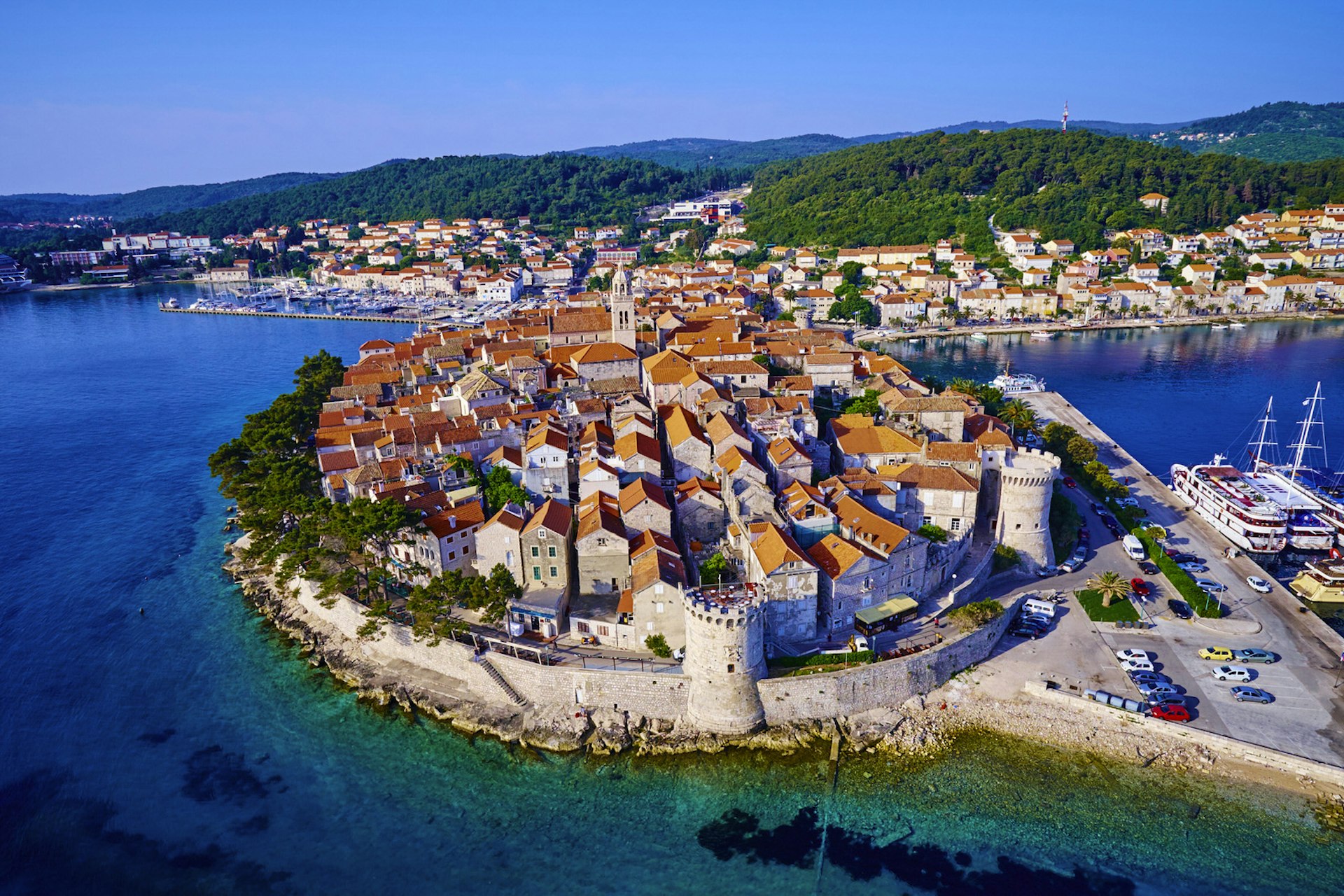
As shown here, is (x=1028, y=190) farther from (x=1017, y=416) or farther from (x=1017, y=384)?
(x=1017, y=416)

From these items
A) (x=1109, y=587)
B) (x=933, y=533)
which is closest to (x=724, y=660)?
(x=933, y=533)

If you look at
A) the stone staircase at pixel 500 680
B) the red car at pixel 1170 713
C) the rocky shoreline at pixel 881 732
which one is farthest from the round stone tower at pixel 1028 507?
the stone staircase at pixel 500 680

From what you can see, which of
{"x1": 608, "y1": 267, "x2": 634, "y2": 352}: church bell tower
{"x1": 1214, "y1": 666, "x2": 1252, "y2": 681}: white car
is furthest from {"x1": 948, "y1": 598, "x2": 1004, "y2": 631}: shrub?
{"x1": 608, "y1": 267, "x2": 634, "y2": 352}: church bell tower

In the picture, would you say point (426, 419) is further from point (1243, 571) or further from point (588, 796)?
point (1243, 571)

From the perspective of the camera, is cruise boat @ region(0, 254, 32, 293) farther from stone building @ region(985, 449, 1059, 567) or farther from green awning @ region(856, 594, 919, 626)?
stone building @ region(985, 449, 1059, 567)

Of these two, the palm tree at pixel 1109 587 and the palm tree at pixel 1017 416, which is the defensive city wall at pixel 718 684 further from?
the palm tree at pixel 1017 416

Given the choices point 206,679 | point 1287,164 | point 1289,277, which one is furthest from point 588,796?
point 1287,164
